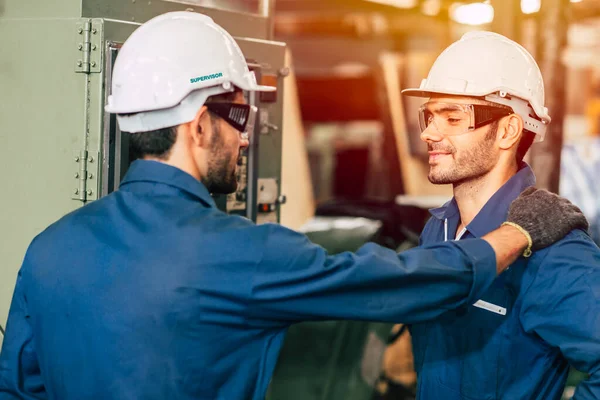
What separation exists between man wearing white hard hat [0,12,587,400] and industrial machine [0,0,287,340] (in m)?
0.76

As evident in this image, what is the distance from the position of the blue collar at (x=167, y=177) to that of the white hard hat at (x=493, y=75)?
42.0 inches

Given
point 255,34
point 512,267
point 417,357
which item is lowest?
point 417,357

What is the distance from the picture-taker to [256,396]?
82.4 inches

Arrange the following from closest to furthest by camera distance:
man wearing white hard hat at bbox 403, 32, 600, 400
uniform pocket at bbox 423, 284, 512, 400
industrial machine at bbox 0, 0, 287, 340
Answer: man wearing white hard hat at bbox 403, 32, 600, 400 < uniform pocket at bbox 423, 284, 512, 400 < industrial machine at bbox 0, 0, 287, 340

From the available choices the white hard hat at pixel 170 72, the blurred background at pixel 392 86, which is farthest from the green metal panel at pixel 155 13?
the white hard hat at pixel 170 72

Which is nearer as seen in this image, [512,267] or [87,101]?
[512,267]

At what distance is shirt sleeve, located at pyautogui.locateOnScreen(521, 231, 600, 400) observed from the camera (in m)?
2.24

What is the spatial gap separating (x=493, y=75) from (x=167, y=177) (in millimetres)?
1260

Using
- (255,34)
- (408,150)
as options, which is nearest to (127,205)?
(255,34)

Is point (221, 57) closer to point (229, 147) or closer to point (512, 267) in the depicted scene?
point (229, 147)

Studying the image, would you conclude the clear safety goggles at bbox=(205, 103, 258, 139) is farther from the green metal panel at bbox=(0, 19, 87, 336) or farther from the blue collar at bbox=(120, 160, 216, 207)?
the green metal panel at bbox=(0, 19, 87, 336)

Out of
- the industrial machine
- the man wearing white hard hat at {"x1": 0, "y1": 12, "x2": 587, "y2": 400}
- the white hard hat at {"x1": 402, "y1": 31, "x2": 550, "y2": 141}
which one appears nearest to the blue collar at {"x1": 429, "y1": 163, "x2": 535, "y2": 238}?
the white hard hat at {"x1": 402, "y1": 31, "x2": 550, "y2": 141}

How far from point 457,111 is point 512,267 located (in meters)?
0.61

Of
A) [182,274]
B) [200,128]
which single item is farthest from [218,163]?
[182,274]
